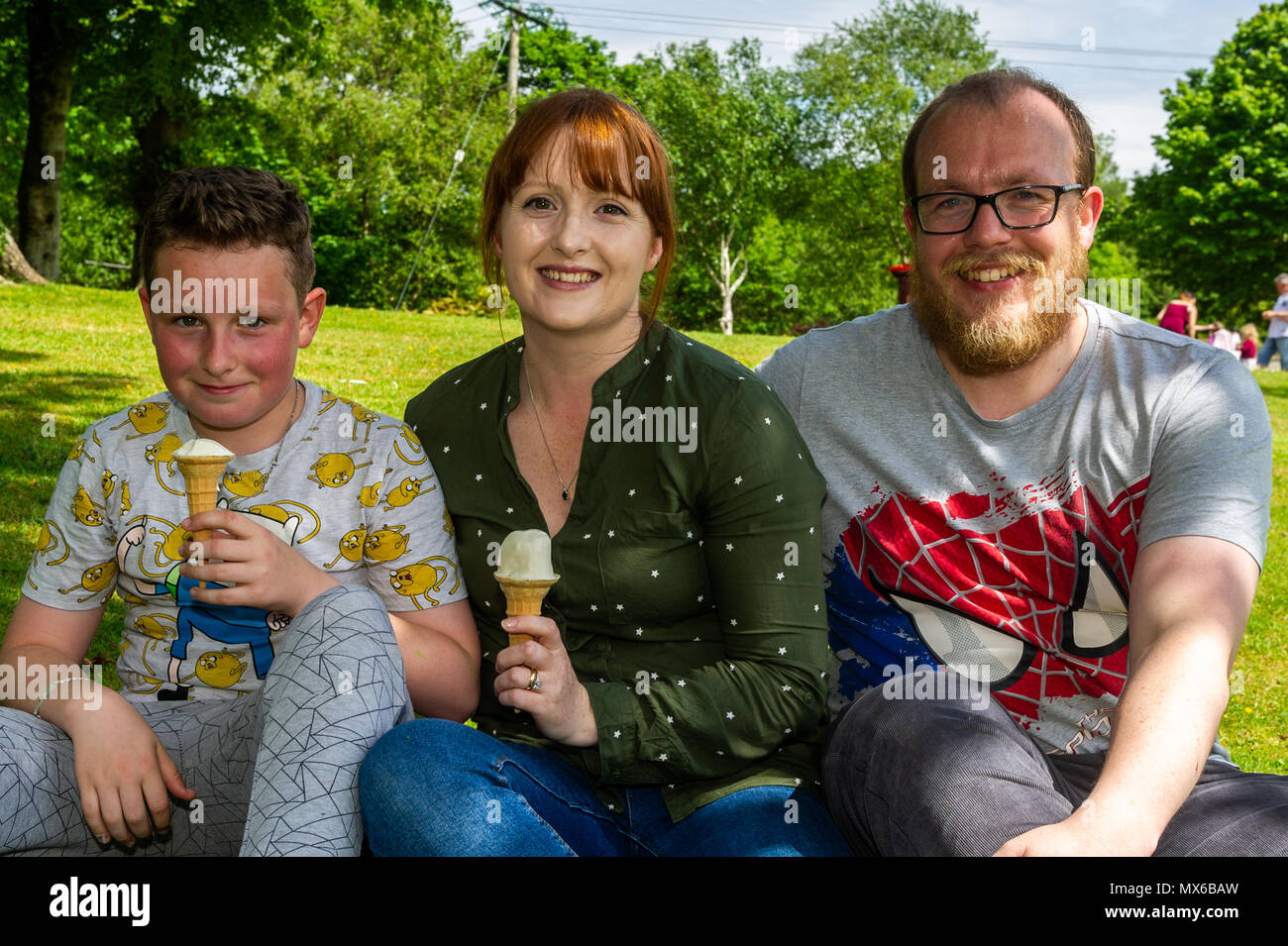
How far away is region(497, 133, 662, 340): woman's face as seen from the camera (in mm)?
2900

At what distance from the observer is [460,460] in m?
3.10

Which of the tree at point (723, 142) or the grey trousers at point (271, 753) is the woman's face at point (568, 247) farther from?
the tree at point (723, 142)

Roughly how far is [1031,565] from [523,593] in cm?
133

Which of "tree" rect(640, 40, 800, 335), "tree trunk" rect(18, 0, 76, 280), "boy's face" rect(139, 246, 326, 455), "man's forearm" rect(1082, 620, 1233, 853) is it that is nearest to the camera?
"man's forearm" rect(1082, 620, 1233, 853)

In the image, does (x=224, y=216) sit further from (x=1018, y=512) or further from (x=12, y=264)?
(x=12, y=264)

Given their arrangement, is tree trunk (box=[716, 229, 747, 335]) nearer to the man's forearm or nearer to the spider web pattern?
the spider web pattern

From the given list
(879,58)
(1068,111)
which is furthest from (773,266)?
(1068,111)

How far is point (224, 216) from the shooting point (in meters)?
2.87

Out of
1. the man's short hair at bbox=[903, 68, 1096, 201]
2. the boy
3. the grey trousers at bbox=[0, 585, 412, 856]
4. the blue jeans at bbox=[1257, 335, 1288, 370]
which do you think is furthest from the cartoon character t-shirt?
the blue jeans at bbox=[1257, 335, 1288, 370]

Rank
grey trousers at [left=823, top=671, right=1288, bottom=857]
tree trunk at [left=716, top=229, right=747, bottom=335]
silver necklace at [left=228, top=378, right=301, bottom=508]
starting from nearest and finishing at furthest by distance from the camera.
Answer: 1. grey trousers at [left=823, top=671, right=1288, bottom=857]
2. silver necklace at [left=228, top=378, right=301, bottom=508]
3. tree trunk at [left=716, top=229, right=747, bottom=335]

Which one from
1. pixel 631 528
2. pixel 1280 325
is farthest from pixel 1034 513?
pixel 1280 325

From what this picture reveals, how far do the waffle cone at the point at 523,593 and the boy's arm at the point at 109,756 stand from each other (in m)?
0.86

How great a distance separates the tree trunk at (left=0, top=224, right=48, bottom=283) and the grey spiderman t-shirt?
55.7 feet

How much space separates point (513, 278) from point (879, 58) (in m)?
50.6
